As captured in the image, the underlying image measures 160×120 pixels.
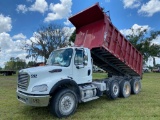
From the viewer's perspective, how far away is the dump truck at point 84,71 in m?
6.30

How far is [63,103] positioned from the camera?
256 inches

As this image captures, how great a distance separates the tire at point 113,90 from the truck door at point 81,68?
1.60 metres

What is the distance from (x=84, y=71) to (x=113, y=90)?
2.34 meters

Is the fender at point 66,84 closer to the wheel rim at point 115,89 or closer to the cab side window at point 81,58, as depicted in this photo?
the cab side window at point 81,58

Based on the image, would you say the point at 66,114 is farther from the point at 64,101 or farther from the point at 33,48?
the point at 33,48

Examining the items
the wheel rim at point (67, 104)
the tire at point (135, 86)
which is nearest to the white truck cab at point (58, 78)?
the wheel rim at point (67, 104)

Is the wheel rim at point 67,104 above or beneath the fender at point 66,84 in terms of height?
beneath

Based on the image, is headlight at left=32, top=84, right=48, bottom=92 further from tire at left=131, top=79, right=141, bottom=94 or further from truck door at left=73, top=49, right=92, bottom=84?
tire at left=131, top=79, right=141, bottom=94

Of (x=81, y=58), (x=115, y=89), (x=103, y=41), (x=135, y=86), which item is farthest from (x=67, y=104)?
(x=135, y=86)

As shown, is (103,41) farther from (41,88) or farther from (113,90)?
(41,88)

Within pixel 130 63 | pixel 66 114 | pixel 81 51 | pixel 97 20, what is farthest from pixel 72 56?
pixel 130 63

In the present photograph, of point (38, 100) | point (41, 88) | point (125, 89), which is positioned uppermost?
point (41, 88)

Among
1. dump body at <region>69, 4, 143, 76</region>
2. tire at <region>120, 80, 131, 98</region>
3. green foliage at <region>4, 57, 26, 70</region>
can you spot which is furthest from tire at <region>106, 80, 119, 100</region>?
green foliage at <region>4, 57, 26, 70</region>

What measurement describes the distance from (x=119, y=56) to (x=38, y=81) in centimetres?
456
